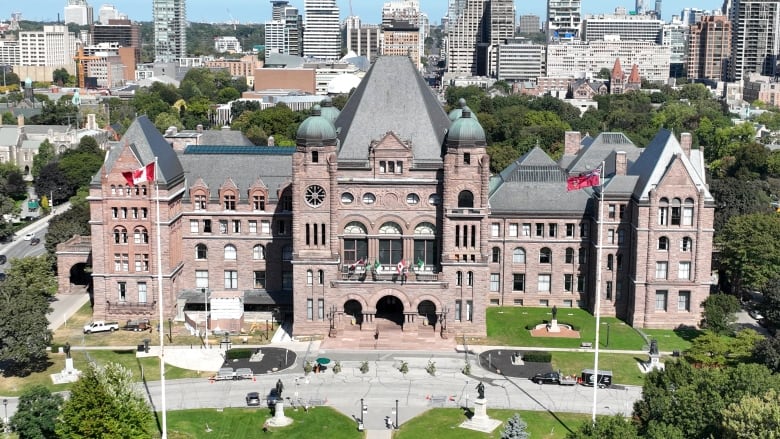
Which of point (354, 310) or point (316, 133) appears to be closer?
point (316, 133)

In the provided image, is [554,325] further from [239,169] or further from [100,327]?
[100,327]

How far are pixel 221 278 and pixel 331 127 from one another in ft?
79.7

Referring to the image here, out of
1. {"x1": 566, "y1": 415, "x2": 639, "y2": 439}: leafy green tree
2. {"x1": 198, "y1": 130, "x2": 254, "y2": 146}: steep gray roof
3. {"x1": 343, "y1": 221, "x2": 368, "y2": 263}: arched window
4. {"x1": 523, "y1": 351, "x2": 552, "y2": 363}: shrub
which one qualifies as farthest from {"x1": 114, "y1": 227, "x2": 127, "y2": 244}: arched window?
{"x1": 566, "y1": 415, "x2": 639, "y2": 439}: leafy green tree

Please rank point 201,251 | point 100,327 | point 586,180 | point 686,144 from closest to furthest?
1. point 586,180
2. point 100,327
3. point 201,251
4. point 686,144

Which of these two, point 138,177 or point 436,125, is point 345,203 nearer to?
point 436,125

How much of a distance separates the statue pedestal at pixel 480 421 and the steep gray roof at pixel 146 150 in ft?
154

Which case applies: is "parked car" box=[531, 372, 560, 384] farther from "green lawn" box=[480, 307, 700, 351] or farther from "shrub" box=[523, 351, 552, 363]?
"green lawn" box=[480, 307, 700, 351]

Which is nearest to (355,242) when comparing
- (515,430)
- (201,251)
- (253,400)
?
(201,251)

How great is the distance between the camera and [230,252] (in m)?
119

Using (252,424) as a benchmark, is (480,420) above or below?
above

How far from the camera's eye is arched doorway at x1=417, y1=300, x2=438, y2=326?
11100 centimetres

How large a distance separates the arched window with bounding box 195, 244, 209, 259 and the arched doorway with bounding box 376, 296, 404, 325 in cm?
2164

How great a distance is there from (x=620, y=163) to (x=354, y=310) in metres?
34.8

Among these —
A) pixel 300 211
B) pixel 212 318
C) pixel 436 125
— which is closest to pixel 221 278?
pixel 212 318
